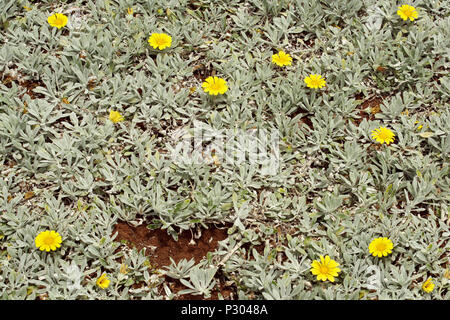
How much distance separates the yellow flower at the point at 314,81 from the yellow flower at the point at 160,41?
1.17 metres

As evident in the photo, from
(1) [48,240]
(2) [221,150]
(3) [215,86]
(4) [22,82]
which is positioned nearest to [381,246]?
(2) [221,150]

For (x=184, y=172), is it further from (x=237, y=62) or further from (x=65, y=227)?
(x=237, y=62)

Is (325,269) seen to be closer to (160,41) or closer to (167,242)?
(167,242)

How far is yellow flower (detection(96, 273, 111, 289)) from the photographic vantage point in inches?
124

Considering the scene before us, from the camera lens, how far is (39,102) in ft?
12.8

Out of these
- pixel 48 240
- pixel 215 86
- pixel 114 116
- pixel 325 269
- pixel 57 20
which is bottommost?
pixel 325 269

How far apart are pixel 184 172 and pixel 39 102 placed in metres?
1.26

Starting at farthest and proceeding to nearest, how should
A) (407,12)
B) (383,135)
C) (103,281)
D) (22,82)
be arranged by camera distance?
(407,12), (22,82), (383,135), (103,281)

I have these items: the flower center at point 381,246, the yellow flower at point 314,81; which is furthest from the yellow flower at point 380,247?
the yellow flower at point 314,81

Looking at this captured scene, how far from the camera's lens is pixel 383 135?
150 inches

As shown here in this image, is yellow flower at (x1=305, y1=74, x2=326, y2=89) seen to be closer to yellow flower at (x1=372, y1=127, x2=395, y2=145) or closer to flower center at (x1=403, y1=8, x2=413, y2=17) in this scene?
yellow flower at (x1=372, y1=127, x2=395, y2=145)

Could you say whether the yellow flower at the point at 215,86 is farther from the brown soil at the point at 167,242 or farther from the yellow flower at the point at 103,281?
the yellow flower at the point at 103,281

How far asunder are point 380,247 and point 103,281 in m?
1.75
